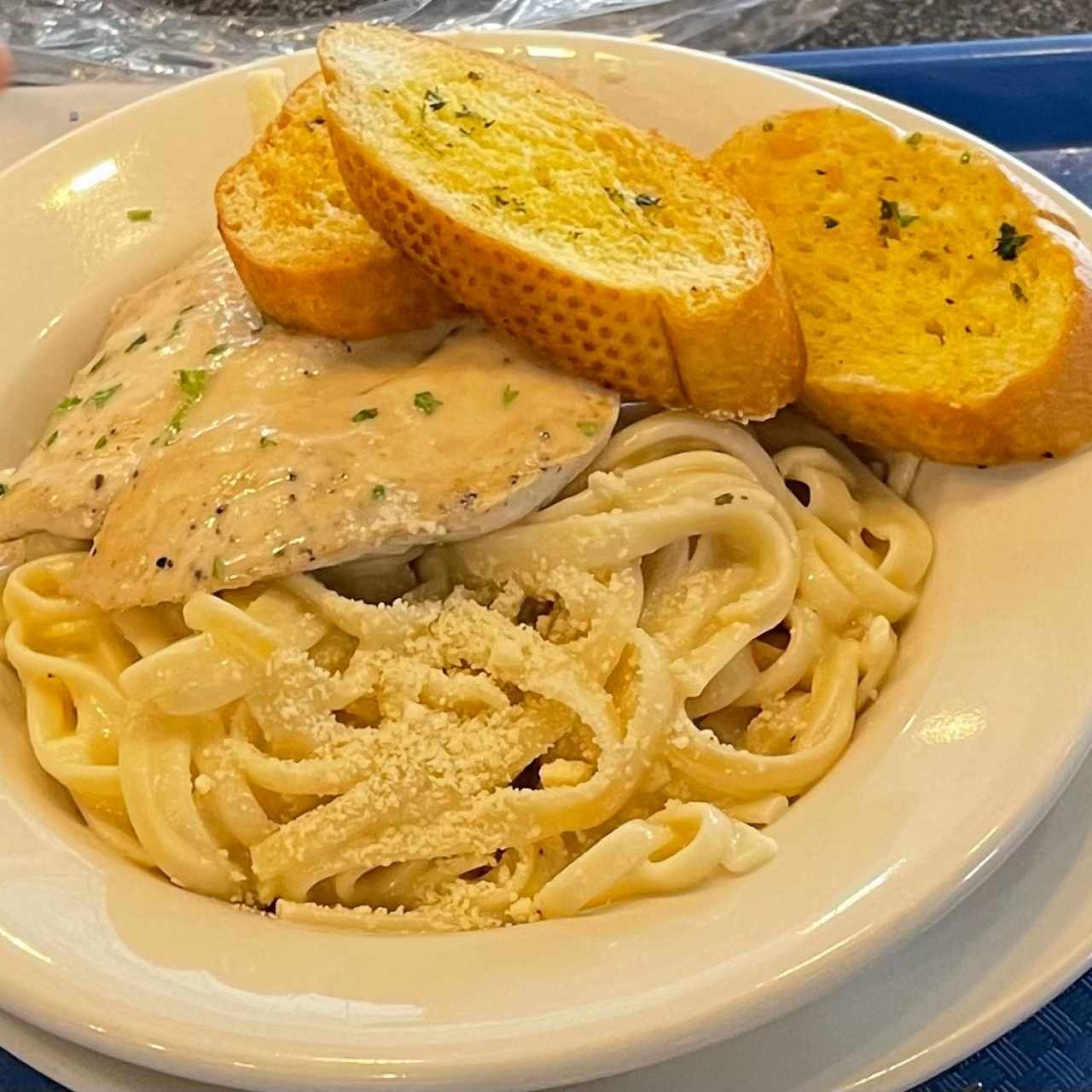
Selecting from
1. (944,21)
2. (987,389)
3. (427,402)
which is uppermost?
(427,402)

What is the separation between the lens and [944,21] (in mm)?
3260

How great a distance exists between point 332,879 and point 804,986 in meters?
0.60

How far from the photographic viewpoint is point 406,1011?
1.22 meters

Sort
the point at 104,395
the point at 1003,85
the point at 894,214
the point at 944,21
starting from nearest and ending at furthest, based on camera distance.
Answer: the point at 104,395, the point at 894,214, the point at 1003,85, the point at 944,21

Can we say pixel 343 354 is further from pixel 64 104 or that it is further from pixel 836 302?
pixel 64 104

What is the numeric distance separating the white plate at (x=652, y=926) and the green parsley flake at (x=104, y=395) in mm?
475

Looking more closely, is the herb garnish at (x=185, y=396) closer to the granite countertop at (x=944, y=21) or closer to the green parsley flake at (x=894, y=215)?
the green parsley flake at (x=894, y=215)

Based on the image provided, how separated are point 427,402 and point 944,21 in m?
2.27

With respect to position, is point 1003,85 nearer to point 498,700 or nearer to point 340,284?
point 340,284

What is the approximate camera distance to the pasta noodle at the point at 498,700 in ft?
4.95

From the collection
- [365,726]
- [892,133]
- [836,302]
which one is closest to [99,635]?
[365,726]

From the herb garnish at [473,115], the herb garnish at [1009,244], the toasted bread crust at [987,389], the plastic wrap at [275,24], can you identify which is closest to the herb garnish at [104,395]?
the herb garnish at [473,115]

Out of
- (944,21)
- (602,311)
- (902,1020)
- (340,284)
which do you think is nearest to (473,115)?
(340,284)

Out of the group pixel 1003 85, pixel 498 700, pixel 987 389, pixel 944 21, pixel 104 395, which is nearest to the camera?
pixel 498 700
